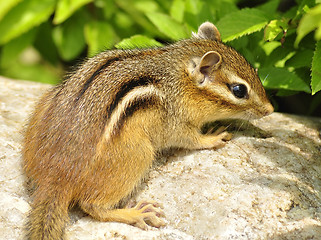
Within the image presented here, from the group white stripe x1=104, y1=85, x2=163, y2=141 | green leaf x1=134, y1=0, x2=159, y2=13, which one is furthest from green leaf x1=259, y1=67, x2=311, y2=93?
green leaf x1=134, y1=0, x2=159, y2=13

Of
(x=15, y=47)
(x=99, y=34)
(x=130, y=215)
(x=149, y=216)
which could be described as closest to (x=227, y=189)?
(x=149, y=216)

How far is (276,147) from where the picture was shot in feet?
12.2

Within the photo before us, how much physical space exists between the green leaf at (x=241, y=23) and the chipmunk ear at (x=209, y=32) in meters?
0.07

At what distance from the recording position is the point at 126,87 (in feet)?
10.7

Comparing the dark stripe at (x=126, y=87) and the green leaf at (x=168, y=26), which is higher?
the green leaf at (x=168, y=26)

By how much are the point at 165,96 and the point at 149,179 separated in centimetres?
65

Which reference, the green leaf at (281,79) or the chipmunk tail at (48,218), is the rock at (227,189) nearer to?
the chipmunk tail at (48,218)

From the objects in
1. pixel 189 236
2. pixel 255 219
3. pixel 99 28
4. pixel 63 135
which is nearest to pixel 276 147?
pixel 255 219

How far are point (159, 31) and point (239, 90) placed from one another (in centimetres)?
159

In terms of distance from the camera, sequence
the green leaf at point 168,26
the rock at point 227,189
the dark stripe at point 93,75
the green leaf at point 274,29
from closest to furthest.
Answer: the rock at point 227,189, the dark stripe at point 93,75, the green leaf at point 274,29, the green leaf at point 168,26

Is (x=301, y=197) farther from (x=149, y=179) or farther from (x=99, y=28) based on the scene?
(x=99, y=28)

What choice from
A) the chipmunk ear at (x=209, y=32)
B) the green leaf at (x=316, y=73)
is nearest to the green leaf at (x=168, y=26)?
the chipmunk ear at (x=209, y=32)

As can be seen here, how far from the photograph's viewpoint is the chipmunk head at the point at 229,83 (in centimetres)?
355

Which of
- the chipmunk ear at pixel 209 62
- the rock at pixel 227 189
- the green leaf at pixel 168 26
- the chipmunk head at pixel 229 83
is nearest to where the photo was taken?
the rock at pixel 227 189
